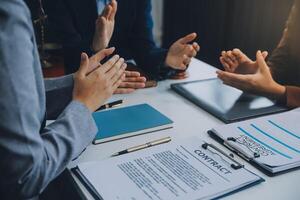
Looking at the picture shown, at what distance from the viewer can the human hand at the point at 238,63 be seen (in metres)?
1.45

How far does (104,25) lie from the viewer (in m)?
1.50

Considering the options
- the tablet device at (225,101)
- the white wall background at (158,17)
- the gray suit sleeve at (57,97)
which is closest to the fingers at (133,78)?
the tablet device at (225,101)

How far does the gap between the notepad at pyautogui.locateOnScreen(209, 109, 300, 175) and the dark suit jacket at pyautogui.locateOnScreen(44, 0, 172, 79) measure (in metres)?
0.72

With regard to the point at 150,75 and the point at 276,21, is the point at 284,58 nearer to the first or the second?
the point at 150,75

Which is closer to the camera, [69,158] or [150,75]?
[69,158]

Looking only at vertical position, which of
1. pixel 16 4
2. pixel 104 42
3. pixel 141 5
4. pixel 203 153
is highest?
pixel 16 4

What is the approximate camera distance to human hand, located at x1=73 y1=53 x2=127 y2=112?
95 cm

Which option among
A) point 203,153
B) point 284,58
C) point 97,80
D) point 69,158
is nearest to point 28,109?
point 69,158

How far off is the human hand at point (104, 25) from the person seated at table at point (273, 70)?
1.52ft

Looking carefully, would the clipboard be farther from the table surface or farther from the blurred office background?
the blurred office background

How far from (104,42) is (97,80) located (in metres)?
0.58

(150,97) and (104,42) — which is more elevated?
(104,42)

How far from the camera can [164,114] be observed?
3.93 ft

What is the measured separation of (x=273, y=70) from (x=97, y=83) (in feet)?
2.98
